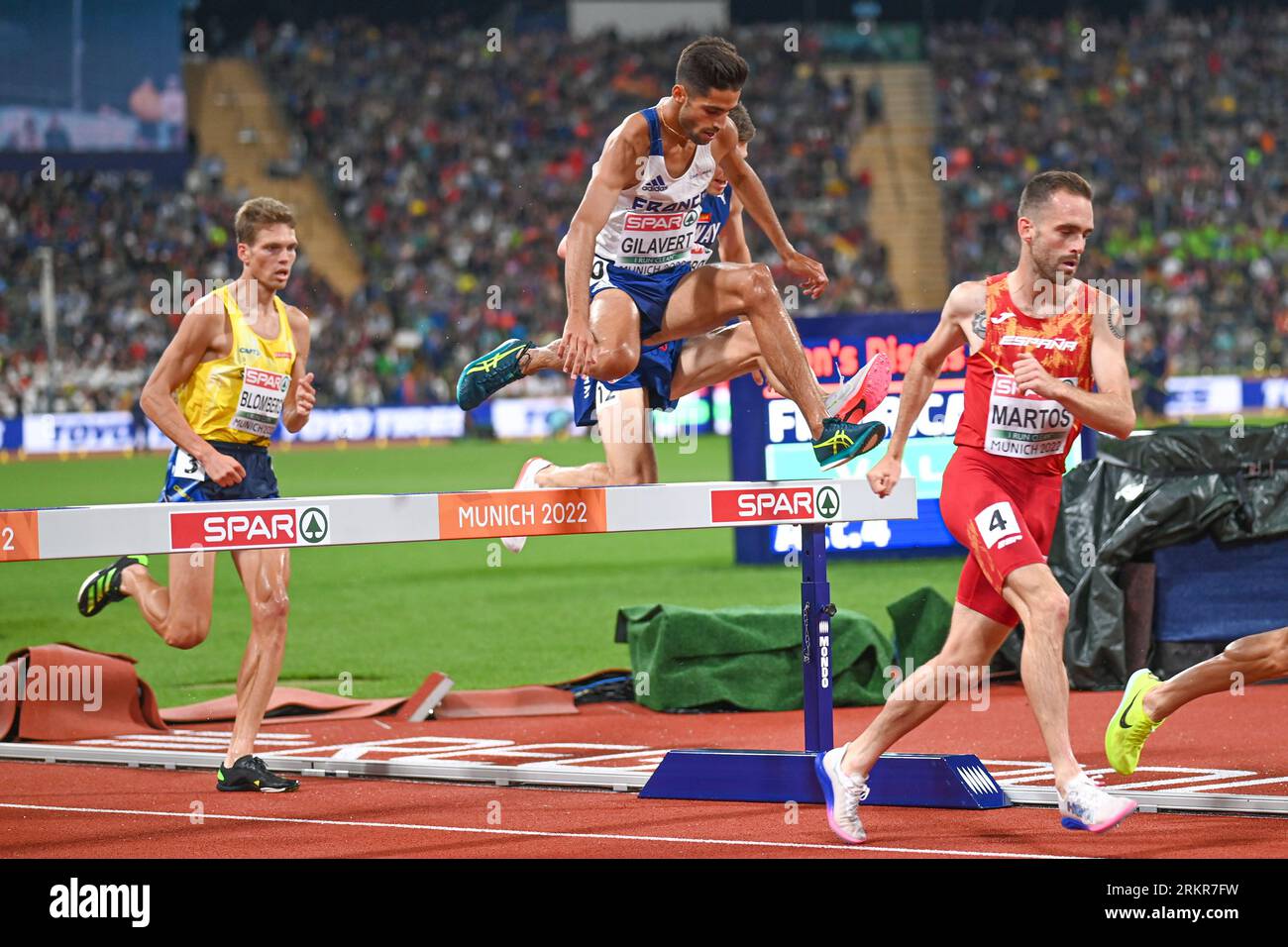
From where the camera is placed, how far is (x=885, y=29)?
150 feet

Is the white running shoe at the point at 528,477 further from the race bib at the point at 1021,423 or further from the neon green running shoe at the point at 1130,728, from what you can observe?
the neon green running shoe at the point at 1130,728

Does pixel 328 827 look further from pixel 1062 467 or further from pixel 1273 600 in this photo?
pixel 1273 600

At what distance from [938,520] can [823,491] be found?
7366 millimetres

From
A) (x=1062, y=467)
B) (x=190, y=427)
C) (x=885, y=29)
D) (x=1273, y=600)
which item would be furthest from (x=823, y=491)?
(x=885, y=29)

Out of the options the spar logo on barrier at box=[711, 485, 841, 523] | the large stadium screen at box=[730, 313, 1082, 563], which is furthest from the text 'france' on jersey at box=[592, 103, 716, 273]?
the large stadium screen at box=[730, 313, 1082, 563]

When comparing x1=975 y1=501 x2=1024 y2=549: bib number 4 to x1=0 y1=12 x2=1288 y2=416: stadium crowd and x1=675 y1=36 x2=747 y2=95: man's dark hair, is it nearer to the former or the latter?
x1=675 y1=36 x2=747 y2=95: man's dark hair

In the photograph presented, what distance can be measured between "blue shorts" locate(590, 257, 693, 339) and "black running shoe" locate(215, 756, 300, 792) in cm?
245

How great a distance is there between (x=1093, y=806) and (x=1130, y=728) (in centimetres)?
71

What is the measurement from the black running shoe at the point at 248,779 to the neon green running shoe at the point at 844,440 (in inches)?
107

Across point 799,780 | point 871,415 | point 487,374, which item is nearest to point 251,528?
point 487,374

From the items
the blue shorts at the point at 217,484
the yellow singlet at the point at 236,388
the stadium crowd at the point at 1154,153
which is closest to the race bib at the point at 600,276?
the yellow singlet at the point at 236,388

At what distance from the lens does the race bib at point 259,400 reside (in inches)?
297
